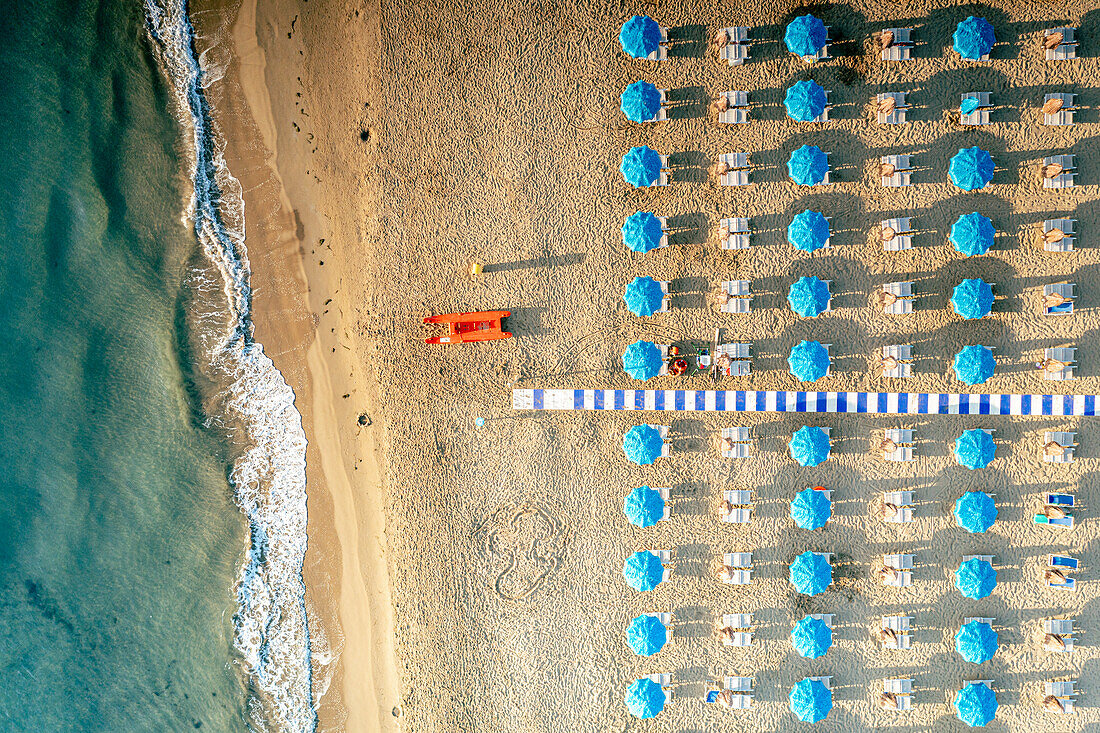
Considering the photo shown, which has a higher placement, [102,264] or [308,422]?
[102,264]

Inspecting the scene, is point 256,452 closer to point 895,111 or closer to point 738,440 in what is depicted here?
point 738,440

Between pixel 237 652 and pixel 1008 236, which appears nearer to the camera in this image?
pixel 1008 236

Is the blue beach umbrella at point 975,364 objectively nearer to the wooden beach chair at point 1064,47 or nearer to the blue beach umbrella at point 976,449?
the blue beach umbrella at point 976,449

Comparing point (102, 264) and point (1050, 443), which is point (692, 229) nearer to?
point (1050, 443)

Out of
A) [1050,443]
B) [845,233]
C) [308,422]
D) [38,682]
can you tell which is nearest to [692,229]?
[845,233]

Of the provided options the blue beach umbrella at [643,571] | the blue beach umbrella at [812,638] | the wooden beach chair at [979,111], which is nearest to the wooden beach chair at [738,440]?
the blue beach umbrella at [643,571]

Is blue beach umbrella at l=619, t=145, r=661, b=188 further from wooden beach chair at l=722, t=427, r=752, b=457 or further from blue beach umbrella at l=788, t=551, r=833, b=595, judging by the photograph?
blue beach umbrella at l=788, t=551, r=833, b=595
